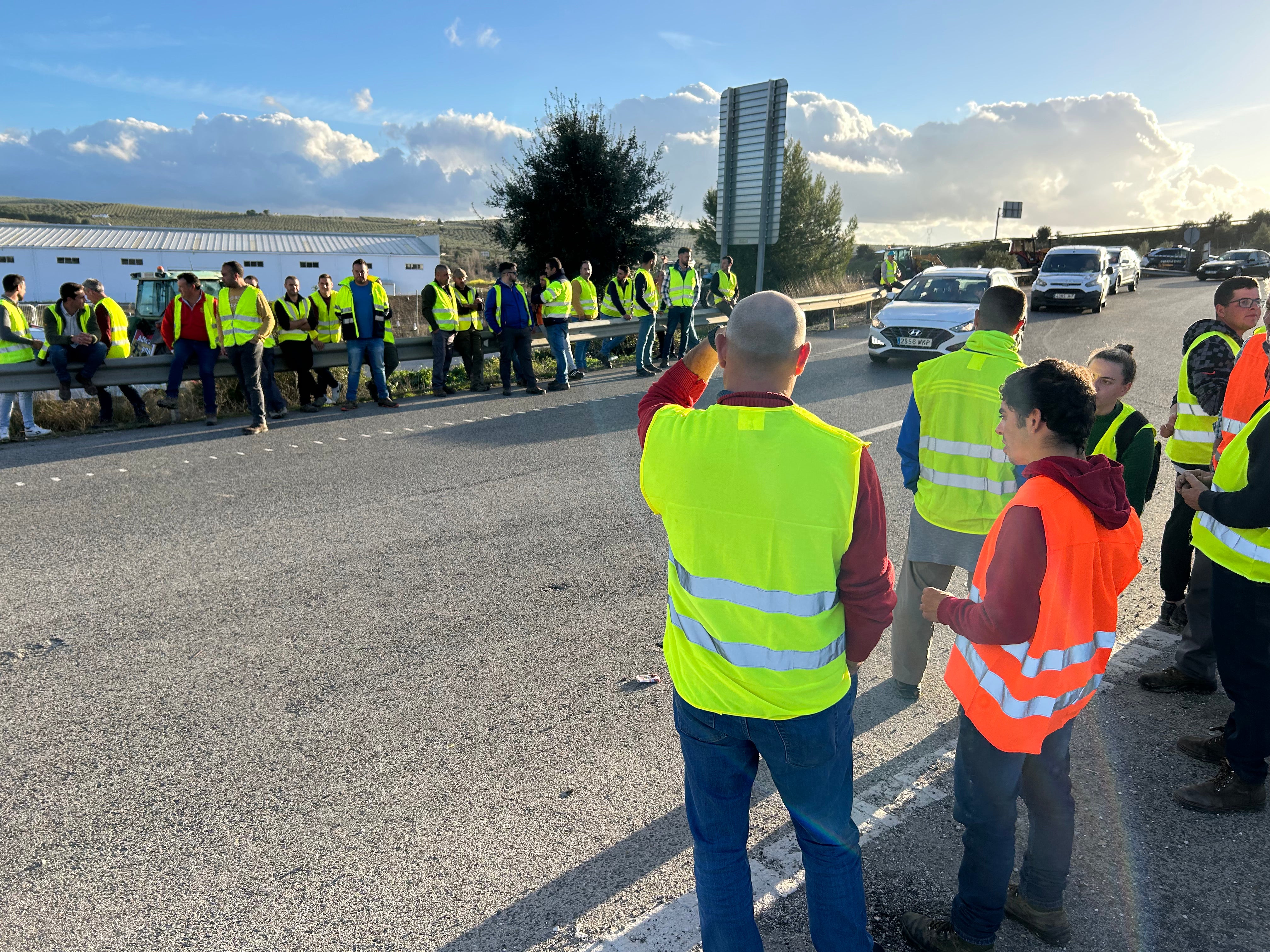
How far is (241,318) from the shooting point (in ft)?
30.7

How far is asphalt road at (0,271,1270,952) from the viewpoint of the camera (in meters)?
2.48

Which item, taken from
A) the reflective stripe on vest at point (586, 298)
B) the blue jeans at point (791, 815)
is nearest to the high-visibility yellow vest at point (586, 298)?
the reflective stripe on vest at point (586, 298)

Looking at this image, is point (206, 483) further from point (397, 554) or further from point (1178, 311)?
point (1178, 311)

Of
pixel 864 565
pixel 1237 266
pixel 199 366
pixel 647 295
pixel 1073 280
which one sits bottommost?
pixel 199 366

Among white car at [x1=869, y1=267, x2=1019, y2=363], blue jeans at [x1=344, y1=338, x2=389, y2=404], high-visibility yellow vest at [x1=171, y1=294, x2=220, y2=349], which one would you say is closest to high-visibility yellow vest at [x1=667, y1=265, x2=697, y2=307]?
white car at [x1=869, y1=267, x2=1019, y2=363]

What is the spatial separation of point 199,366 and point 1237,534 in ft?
33.7

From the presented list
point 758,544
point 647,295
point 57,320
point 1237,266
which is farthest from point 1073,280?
point 758,544

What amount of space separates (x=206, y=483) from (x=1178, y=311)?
75.6 feet

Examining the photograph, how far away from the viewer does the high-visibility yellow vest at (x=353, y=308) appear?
10883mm

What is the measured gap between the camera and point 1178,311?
2077 centimetres

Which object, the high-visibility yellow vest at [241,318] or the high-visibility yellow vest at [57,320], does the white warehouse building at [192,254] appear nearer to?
the high-visibility yellow vest at [57,320]

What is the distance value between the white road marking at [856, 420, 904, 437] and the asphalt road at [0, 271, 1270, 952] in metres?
2.96

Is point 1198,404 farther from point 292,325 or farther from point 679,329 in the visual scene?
point 679,329


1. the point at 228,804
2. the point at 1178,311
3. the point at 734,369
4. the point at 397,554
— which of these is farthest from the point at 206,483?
the point at 1178,311
